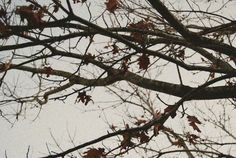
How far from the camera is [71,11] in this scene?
6.61 feet

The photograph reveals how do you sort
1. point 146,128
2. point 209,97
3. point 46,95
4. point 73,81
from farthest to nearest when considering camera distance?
point 46,95
point 73,81
point 209,97
point 146,128

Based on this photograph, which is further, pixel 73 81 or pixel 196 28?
pixel 196 28

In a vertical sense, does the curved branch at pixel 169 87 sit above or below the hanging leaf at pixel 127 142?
above

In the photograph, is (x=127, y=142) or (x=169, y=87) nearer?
(x=127, y=142)

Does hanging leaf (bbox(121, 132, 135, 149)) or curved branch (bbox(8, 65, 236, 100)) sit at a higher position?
curved branch (bbox(8, 65, 236, 100))

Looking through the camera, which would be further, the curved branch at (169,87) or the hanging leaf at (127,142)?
the curved branch at (169,87)

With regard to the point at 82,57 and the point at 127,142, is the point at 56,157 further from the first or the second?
the point at 82,57

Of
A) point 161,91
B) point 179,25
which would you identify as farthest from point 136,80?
point 179,25

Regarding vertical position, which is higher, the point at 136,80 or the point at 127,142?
the point at 136,80

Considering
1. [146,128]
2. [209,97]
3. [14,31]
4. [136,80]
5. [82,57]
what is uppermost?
[136,80]

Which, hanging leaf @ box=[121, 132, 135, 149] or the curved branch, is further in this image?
the curved branch

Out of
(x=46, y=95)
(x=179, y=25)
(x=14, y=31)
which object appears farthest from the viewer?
(x=46, y=95)

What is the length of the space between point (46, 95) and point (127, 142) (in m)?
3.00

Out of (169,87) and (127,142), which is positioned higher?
(169,87)
